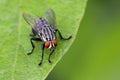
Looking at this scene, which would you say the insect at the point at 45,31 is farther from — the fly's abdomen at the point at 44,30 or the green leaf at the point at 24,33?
the green leaf at the point at 24,33

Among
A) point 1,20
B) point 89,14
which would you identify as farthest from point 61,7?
point 89,14

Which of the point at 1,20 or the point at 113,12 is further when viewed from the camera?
the point at 113,12

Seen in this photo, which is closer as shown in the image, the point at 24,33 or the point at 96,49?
the point at 24,33

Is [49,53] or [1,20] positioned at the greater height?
[1,20]

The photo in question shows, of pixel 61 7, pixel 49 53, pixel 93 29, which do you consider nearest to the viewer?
pixel 61 7

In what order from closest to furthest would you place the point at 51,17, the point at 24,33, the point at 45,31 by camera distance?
the point at 24,33
the point at 51,17
the point at 45,31

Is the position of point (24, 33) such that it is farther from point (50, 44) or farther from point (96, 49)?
point (96, 49)

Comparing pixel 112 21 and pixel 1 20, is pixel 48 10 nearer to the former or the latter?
pixel 1 20

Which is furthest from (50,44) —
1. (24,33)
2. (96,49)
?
(24,33)
